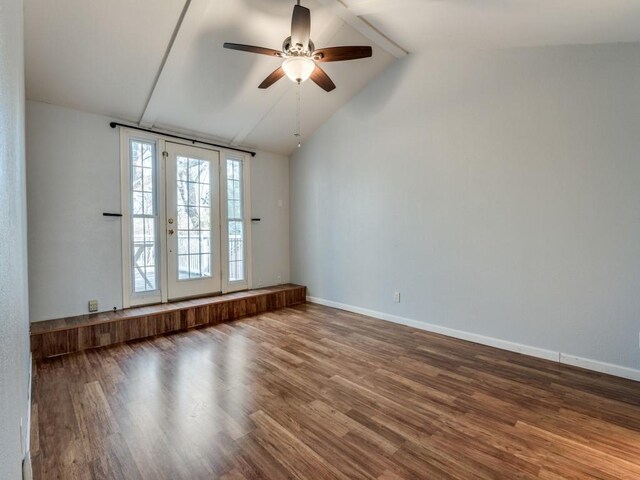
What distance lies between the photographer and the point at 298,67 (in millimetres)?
2420

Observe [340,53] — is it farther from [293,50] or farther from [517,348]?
[517,348]

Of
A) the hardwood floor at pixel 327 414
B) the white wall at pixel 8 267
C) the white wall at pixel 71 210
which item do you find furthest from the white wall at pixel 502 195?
the white wall at pixel 8 267

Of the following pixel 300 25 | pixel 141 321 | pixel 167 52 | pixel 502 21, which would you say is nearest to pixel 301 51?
pixel 300 25

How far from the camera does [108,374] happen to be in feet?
8.16

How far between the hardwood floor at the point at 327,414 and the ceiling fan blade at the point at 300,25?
2.64 m

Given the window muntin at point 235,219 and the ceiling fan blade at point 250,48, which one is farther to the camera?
the window muntin at point 235,219

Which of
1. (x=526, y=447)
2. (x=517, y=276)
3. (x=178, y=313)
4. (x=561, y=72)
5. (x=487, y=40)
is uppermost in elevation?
(x=487, y=40)

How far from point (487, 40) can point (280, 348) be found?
3.59 meters

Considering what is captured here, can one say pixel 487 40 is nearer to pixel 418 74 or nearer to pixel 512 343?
pixel 418 74

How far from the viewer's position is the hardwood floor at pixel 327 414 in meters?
1.53

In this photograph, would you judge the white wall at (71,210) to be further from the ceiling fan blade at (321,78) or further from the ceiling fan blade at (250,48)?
the ceiling fan blade at (321,78)

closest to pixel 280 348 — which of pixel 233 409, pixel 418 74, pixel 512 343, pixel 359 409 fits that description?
pixel 233 409

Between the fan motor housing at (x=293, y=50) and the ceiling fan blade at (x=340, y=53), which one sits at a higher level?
the ceiling fan blade at (x=340, y=53)

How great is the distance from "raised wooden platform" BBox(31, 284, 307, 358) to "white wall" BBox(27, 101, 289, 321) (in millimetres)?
262
